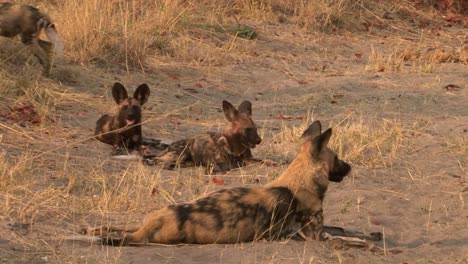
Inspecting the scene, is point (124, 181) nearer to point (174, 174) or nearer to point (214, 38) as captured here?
point (174, 174)

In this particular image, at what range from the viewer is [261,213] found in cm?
402

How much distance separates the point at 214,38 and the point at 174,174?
13.6 feet

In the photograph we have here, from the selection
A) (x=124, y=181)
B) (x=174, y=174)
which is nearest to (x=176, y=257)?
(x=124, y=181)

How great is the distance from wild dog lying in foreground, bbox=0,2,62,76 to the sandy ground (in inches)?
10.8

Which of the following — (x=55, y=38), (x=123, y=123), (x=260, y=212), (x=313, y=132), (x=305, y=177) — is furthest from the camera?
(x=55, y=38)

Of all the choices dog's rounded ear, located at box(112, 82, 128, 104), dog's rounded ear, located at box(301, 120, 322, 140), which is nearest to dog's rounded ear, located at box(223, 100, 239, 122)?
dog's rounded ear, located at box(112, 82, 128, 104)

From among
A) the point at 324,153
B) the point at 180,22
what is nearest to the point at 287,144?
the point at 324,153

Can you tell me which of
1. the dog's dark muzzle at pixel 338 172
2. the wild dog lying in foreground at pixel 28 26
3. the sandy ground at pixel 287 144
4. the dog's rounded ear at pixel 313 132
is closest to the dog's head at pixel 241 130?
the sandy ground at pixel 287 144

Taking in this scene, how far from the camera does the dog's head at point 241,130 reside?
19.2 feet

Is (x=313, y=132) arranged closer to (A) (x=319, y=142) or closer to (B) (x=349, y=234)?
(A) (x=319, y=142)

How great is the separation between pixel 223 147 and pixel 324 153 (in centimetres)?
162

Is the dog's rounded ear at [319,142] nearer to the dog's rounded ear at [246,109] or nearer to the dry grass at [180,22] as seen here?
the dog's rounded ear at [246,109]

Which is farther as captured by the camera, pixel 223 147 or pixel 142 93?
pixel 142 93

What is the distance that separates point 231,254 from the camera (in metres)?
3.76
